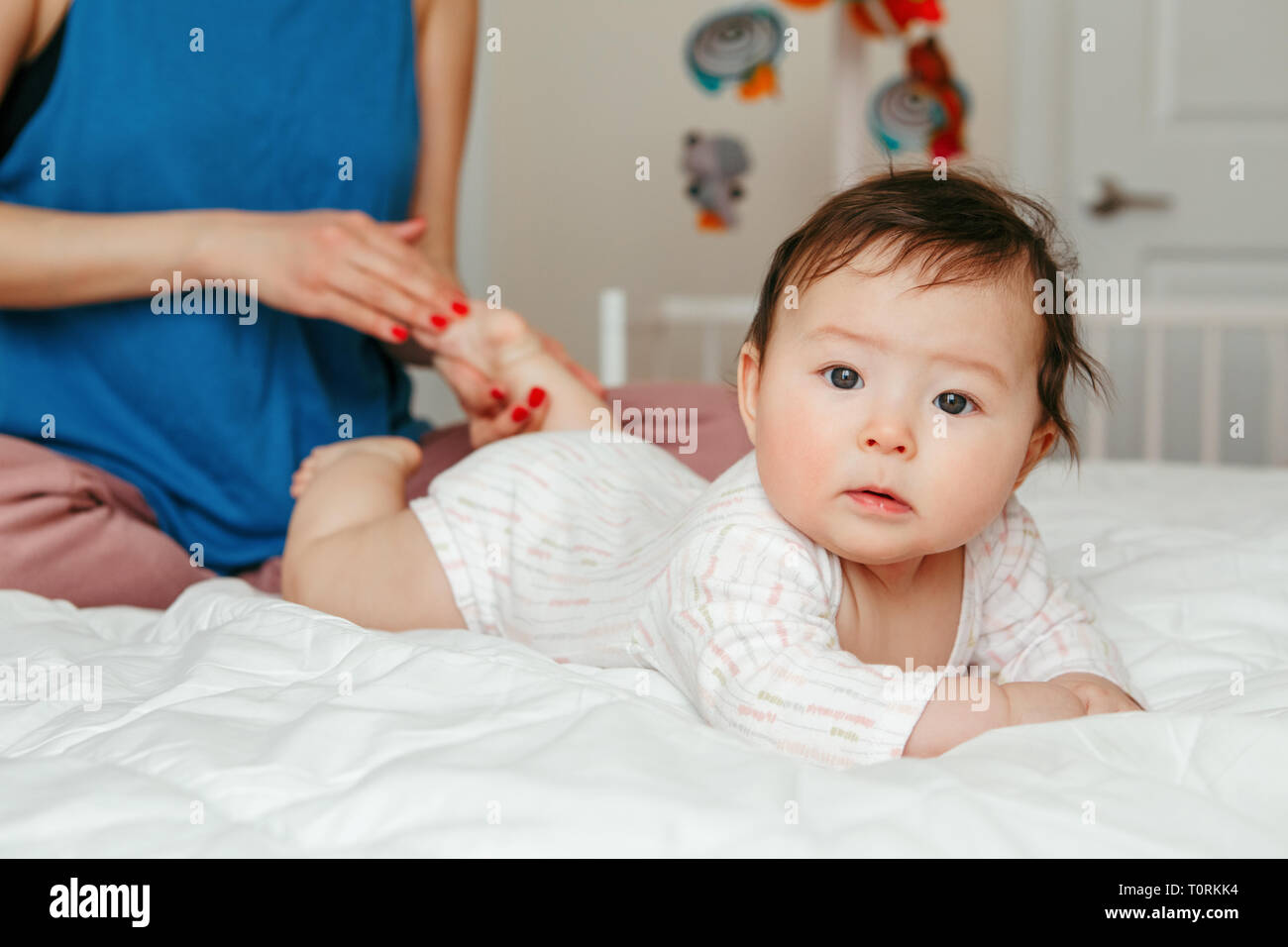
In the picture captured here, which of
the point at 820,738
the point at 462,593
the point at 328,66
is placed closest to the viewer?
the point at 820,738

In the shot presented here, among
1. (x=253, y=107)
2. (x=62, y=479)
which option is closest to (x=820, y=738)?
(x=62, y=479)

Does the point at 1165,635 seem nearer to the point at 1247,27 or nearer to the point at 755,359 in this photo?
the point at 755,359

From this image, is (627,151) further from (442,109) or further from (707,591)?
(707,591)

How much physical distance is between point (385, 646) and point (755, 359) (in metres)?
0.28

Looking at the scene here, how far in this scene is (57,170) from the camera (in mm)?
1097

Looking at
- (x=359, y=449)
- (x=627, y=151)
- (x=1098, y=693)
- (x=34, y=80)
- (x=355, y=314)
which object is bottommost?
(x=1098, y=693)

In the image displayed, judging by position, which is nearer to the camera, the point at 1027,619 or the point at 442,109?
the point at 1027,619

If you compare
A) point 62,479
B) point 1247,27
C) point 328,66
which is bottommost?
point 62,479

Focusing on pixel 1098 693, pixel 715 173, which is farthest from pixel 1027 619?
pixel 715 173

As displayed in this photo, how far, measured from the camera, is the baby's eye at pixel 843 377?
66cm

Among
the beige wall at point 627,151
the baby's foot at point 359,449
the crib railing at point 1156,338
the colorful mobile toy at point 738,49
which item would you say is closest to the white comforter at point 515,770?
the baby's foot at point 359,449

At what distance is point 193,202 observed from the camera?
1.15m

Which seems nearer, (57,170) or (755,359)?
(755,359)

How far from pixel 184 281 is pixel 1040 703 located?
31.5 inches
